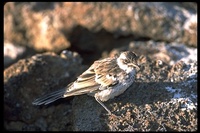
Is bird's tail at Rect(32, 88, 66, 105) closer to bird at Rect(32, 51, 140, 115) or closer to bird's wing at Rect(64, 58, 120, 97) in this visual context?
bird at Rect(32, 51, 140, 115)

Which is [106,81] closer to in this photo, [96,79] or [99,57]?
[96,79]

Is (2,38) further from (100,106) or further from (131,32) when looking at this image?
(100,106)

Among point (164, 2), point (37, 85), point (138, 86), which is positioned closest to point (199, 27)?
point (164, 2)

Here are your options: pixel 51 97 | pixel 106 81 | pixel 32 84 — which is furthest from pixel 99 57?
pixel 106 81

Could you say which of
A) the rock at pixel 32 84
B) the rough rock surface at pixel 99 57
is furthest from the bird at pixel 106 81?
the rock at pixel 32 84

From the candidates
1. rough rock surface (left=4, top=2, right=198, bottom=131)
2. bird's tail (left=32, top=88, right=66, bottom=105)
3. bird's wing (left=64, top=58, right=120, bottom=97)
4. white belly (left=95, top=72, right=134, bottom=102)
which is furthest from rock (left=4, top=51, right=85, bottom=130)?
white belly (left=95, top=72, right=134, bottom=102)
